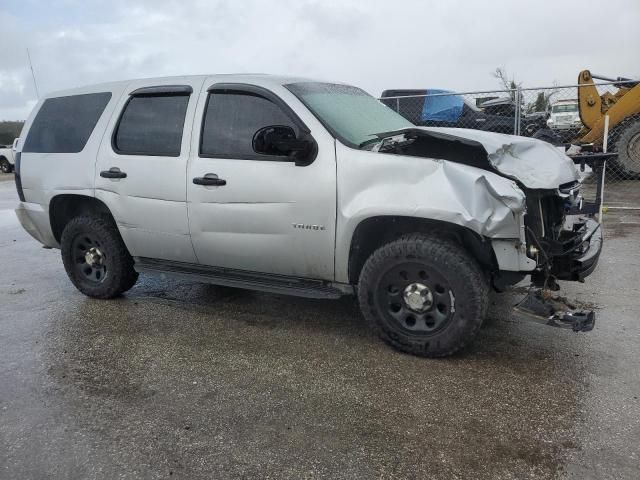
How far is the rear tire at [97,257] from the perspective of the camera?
192 inches

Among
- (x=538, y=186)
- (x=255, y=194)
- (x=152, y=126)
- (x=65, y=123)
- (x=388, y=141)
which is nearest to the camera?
(x=538, y=186)

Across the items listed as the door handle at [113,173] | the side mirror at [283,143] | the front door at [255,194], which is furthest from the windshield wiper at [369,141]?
the door handle at [113,173]

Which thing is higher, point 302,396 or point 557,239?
point 557,239

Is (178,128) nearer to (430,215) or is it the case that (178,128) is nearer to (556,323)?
(430,215)

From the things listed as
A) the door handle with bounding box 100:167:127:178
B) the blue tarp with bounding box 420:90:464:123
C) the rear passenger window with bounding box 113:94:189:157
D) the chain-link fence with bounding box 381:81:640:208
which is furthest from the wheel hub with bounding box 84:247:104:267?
the blue tarp with bounding box 420:90:464:123

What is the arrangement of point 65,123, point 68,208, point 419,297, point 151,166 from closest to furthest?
point 419,297 → point 151,166 → point 65,123 → point 68,208

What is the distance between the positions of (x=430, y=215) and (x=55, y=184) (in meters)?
3.51

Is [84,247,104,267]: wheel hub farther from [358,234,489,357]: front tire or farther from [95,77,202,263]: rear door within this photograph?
[358,234,489,357]: front tire

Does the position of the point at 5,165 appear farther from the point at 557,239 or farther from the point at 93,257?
the point at 557,239

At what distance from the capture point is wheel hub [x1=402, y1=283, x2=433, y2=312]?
355 centimetres

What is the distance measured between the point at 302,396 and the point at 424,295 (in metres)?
1.03

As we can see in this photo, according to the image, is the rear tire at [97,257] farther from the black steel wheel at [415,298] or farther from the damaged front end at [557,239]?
the damaged front end at [557,239]

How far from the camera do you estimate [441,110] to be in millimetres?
11102

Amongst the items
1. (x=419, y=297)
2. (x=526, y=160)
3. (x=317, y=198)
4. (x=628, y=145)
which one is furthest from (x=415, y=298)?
(x=628, y=145)
